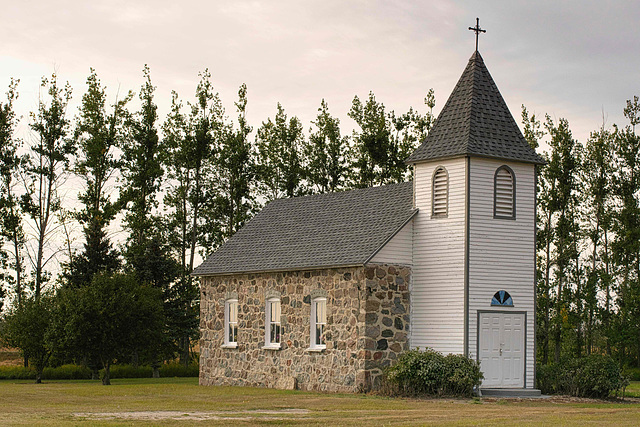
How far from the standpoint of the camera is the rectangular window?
2855 centimetres

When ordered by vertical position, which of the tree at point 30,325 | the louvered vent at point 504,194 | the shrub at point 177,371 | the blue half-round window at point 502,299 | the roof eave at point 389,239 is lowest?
the shrub at point 177,371

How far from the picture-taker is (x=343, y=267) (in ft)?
84.6

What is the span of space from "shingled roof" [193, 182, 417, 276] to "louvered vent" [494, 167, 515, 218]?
2421 millimetres

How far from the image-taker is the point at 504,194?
83.0 ft

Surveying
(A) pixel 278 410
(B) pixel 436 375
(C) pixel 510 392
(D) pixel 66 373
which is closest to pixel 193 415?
(A) pixel 278 410

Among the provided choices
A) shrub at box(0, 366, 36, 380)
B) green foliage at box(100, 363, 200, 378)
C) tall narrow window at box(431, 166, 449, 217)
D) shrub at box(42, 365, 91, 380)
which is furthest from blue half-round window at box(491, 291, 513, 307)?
shrub at box(0, 366, 36, 380)

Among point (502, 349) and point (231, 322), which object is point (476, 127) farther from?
point (231, 322)

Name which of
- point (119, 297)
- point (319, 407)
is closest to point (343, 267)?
point (319, 407)

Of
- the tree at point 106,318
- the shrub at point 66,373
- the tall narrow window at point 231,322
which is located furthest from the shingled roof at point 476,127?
the shrub at point 66,373

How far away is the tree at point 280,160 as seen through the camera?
148ft

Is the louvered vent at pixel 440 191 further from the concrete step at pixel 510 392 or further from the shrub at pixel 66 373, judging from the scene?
the shrub at pixel 66 373

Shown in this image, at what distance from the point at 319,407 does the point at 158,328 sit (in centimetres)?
1370

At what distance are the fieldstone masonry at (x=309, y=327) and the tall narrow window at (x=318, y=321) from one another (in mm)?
175

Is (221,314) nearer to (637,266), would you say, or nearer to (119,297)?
(119,297)
